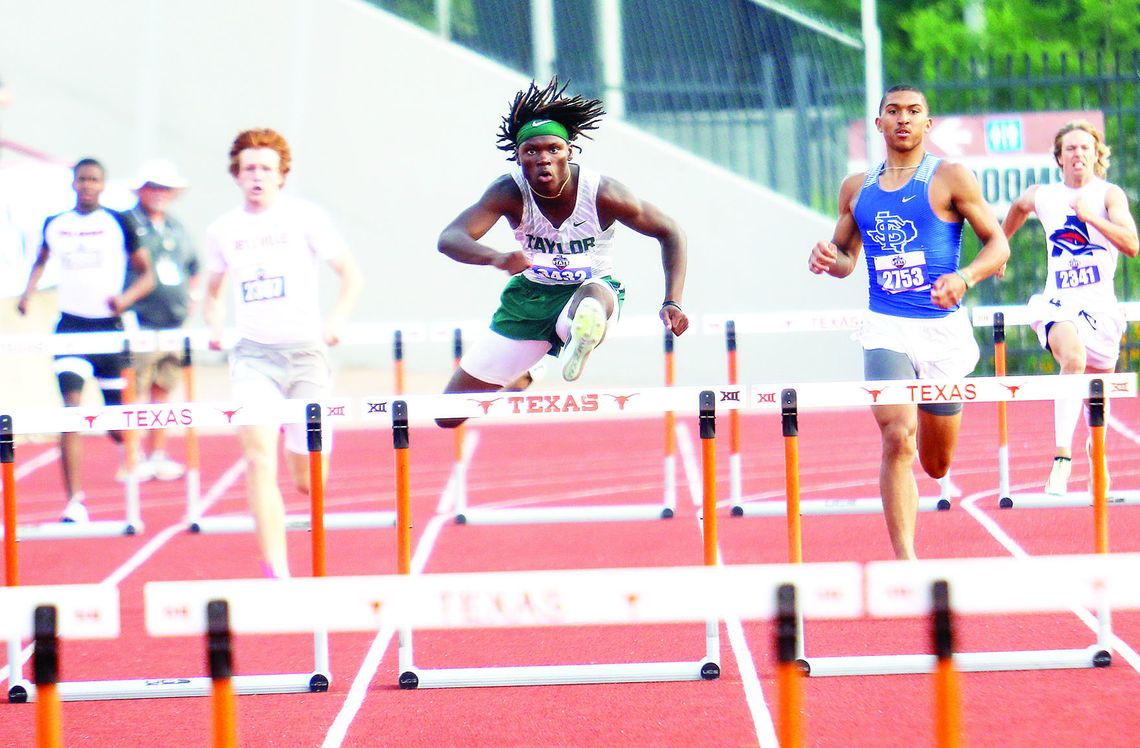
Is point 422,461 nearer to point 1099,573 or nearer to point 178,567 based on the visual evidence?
point 178,567

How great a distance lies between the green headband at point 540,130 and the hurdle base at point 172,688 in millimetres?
2139

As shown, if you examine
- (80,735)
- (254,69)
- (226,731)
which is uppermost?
(254,69)

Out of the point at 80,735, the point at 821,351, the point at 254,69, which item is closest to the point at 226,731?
the point at 80,735

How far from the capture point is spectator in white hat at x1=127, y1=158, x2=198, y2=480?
10828 millimetres

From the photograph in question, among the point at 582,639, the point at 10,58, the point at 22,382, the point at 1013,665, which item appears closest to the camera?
the point at 1013,665

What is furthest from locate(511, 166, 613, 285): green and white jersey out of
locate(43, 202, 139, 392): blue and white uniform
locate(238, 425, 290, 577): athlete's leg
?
A: locate(43, 202, 139, 392): blue and white uniform

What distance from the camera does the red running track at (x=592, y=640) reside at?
17.7ft

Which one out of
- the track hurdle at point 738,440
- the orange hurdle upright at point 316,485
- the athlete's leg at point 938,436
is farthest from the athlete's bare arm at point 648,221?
the track hurdle at point 738,440

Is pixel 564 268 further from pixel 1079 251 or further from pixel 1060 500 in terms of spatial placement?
pixel 1060 500

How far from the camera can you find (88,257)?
979cm

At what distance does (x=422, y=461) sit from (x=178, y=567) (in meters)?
3.82

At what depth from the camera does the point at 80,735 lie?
5527 millimetres

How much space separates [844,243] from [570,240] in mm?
1155

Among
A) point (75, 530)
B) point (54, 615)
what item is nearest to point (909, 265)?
point (54, 615)
